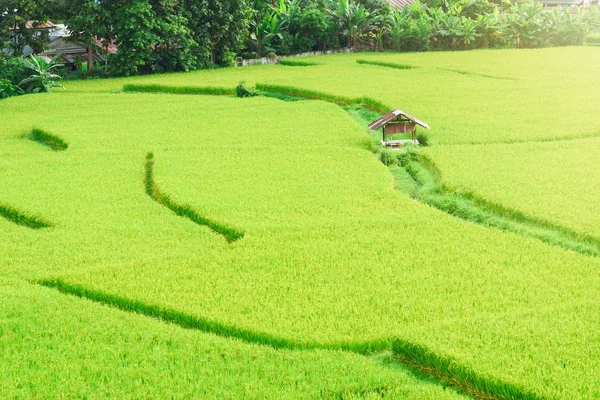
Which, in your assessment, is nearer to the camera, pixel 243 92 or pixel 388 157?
pixel 388 157

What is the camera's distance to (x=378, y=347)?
482 centimetres

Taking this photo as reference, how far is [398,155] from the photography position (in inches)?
401

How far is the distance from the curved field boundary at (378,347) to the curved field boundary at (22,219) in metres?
1.88

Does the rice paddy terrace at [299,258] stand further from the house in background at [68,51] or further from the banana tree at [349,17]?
the banana tree at [349,17]

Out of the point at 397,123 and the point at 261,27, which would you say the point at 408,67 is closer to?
the point at 261,27

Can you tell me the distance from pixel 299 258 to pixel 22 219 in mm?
3036

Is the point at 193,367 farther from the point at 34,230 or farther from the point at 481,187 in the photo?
→ the point at 481,187

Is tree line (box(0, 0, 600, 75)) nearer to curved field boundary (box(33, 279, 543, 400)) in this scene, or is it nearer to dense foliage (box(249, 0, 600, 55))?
dense foliage (box(249, 0, 600, 55))

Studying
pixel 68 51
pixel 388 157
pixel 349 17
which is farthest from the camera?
pixel 349 17

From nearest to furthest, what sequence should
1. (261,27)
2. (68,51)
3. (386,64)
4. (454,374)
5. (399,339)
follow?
(454,374), (399,339), (386,64), (68,51), (261,27)

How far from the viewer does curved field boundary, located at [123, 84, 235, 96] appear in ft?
54.1

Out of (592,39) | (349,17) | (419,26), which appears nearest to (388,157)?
(349,17)

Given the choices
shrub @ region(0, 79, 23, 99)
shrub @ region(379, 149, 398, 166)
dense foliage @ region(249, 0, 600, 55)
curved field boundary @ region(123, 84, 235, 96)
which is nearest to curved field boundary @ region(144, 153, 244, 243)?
shrub @ region(379, 149, 398, 166)

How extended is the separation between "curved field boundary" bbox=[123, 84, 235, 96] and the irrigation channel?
177 inches
